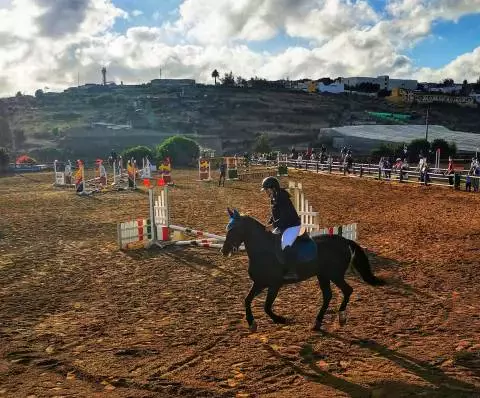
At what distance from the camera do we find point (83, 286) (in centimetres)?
984

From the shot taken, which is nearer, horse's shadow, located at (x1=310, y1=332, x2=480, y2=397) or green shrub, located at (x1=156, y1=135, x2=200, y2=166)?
horse's shadow, located at (x1=310, y1=332, x2=480, y2=397)

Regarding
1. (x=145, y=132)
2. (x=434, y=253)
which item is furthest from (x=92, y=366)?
(x=145, y=132)

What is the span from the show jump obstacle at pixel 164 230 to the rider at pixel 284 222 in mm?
4745

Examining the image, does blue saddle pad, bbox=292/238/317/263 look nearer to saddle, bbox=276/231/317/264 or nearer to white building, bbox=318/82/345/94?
saddle, bbox=276/231/317/264

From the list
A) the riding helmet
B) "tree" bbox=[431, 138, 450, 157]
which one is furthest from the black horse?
"tree" bbox=[431, 138, 450, 157]

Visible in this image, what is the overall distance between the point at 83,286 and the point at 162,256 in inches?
109

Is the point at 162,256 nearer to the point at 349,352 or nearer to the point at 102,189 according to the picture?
the point at 349,352

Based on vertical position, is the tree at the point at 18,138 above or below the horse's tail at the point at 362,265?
above

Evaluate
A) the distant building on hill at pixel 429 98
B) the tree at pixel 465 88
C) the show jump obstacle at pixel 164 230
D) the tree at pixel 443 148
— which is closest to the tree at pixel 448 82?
the tree at pixel 465 88

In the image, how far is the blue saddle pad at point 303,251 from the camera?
716cm

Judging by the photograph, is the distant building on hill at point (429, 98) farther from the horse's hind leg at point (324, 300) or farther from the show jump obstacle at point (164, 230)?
the horse's hind leg at point (324, 300)

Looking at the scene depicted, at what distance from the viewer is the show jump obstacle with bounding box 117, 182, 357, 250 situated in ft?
40.8

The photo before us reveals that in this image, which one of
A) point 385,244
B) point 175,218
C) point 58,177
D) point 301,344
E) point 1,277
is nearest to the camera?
point 301,344

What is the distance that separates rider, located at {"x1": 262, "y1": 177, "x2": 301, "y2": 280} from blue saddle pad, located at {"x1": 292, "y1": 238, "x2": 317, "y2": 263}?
8 centimetres
